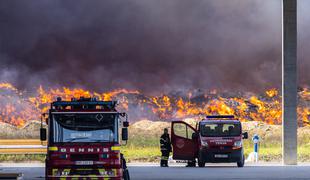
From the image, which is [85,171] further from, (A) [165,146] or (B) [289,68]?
(B) [289,68]

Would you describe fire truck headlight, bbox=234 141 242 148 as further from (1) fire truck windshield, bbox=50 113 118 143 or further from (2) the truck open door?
(1) fire truck windshield, bbox=50 113 118 143

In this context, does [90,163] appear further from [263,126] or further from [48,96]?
[263,126]

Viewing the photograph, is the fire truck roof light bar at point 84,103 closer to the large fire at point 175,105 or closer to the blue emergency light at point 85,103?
the blue emergency light at point 85,103

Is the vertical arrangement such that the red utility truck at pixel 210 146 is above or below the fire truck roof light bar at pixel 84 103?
below

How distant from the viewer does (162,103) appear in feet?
242

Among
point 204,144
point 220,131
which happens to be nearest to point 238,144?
point 220,131

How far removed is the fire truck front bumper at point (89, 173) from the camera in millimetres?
21828

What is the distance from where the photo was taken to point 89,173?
72.2 ft

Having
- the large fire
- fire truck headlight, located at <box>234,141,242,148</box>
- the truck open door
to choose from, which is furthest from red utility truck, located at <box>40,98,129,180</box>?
the large fire

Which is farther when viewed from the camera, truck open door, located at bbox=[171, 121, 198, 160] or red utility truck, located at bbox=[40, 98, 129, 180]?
truck open door, located at bbox=[171, 121, 198, 160]

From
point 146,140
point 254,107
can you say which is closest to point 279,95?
point 254,107

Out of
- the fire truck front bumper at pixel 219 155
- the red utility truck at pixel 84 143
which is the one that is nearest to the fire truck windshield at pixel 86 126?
the red utility truck at pixel 84 143

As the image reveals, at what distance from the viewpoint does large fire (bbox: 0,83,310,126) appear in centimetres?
6681

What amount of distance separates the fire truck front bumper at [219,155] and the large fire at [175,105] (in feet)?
96.2
